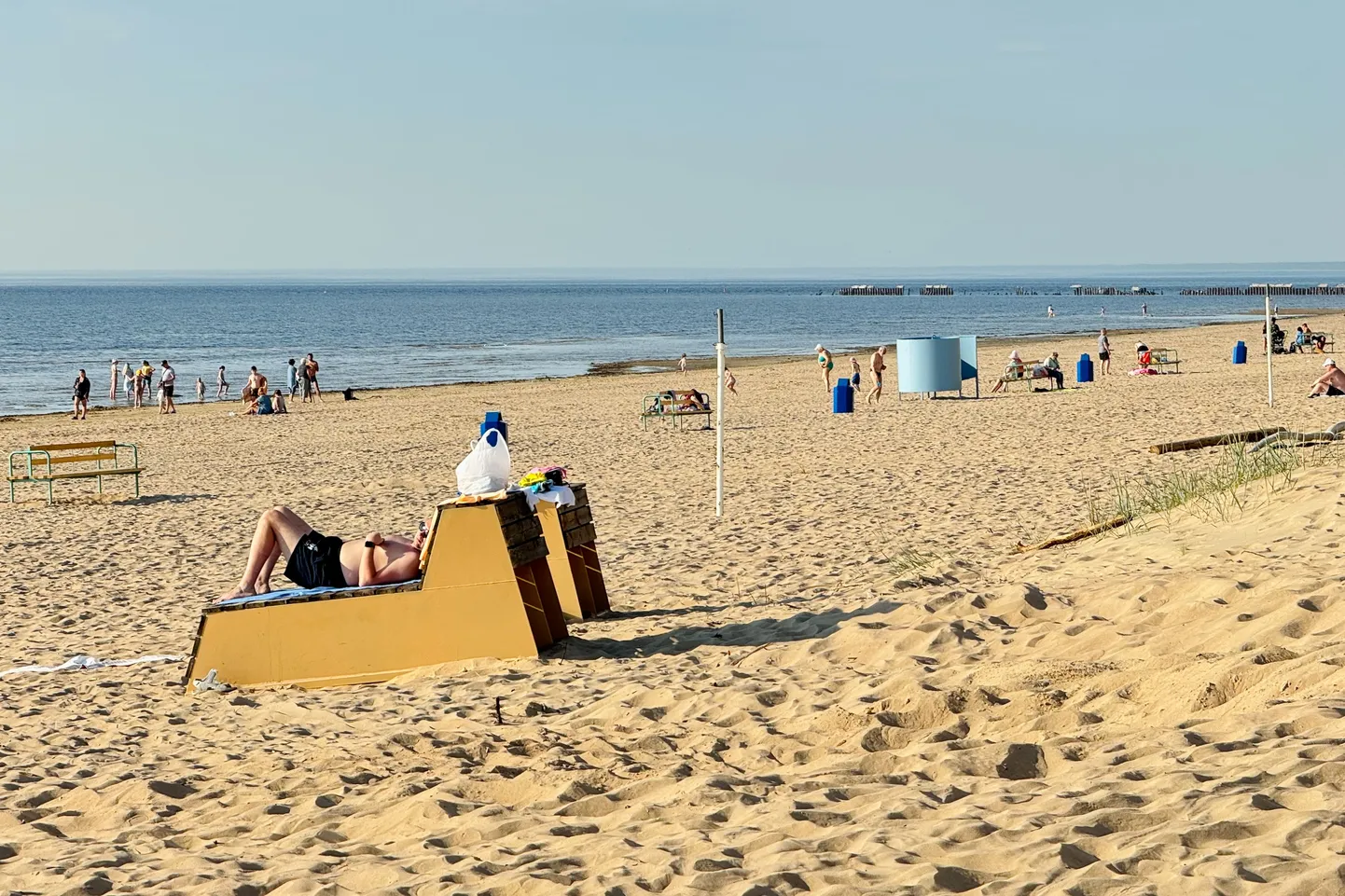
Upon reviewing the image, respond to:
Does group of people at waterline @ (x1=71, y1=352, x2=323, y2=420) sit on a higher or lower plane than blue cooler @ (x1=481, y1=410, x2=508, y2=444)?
lower

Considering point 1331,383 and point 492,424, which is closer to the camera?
point 492,424

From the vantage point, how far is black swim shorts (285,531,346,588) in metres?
7.18

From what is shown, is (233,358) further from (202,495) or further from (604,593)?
(604,593)

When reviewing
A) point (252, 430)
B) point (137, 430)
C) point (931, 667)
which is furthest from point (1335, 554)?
point (137, 430)

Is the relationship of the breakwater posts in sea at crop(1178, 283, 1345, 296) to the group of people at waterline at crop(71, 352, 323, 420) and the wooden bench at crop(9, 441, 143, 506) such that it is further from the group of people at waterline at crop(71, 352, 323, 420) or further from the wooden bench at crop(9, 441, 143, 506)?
the wooden bench at crop(9, 441, 143, 506)

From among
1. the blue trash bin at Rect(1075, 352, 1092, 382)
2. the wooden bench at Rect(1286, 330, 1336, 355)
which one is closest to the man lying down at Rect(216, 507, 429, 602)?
the blue trash bin at Rect(1075, 352, 1092, 382)

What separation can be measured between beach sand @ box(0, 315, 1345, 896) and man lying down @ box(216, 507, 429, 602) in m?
0.57

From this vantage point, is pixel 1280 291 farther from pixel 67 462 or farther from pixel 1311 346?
pixel 67 462

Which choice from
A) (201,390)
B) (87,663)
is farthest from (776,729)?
(201,390)

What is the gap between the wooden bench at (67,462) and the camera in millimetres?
15703

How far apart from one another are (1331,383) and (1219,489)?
45.1 ft

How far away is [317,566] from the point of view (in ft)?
23.6

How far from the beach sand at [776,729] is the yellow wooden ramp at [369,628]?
5.8 inches

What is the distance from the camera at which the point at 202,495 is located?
53.0ft
